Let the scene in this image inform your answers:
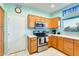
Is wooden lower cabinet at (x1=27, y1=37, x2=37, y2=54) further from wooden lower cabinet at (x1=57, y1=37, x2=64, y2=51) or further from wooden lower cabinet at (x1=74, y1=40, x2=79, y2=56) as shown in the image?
wooden lower cabinet at (x1=74, y1=40, x2=79, y2=56)

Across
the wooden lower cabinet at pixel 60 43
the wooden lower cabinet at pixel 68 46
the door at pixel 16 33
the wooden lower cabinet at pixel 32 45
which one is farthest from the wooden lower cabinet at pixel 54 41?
the door at pixel 16 33

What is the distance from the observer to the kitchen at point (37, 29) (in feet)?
8.46

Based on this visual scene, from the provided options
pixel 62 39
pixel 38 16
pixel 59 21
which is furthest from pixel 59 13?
pixel 62 39

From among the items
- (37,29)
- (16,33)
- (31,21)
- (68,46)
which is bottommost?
(68,46)

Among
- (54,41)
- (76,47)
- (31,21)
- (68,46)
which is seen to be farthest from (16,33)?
(76,47)

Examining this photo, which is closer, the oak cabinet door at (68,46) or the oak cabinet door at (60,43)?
the oak cabinet door at (68,46)

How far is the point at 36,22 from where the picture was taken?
3.18 metres

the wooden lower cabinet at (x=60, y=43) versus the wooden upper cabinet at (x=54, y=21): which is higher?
the wooden upper cabinet at (x=54, y=21)

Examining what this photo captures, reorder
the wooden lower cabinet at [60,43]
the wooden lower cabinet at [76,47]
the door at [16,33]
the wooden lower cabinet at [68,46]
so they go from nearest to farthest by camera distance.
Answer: the wooden lower cabinet at [76,47]
the wooden lower cabinet at [68,46]
the door at [16,33]
the wooden lower cabinet at [60,43]

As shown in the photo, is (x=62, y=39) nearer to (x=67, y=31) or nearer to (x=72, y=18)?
(x=67, y=31)

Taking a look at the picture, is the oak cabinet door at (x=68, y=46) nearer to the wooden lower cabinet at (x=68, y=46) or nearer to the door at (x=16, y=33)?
the wooden lower cabinet at (x=68, y=46)

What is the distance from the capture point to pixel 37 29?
341cm

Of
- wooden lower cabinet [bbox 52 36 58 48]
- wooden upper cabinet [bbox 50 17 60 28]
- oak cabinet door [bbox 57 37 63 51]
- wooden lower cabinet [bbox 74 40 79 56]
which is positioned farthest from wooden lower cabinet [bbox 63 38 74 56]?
wooden upper cabinet [bbox 50 17 60 28]

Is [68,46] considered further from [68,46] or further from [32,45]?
[32,45]
